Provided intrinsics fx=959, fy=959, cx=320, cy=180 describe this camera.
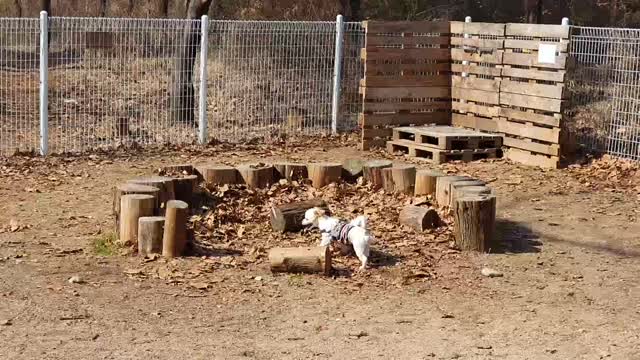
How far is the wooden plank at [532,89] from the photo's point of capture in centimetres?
1214

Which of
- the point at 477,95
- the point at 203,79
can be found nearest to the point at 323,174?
the point at 203,79

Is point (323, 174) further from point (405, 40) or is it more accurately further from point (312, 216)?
point (405, 40)

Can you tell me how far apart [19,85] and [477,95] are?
273 inches

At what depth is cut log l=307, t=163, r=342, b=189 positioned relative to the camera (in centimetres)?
1010

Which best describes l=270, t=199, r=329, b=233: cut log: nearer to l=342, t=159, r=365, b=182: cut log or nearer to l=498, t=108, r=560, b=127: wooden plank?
l=342, t=159, r=365, b=182: cut log

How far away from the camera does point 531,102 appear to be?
12539mm

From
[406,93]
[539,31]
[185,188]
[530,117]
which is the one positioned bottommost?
[185,188]

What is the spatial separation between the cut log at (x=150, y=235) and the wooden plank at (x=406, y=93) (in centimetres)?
639

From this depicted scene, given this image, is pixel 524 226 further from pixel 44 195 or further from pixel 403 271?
pixel 44 195

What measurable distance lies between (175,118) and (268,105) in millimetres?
1529

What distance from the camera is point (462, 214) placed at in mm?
7941

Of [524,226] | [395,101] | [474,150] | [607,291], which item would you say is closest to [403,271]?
[607,291]

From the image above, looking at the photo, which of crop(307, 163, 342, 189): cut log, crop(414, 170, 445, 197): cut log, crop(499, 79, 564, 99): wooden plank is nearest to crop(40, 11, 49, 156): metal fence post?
crop(307, 163, 342, 189): cut log

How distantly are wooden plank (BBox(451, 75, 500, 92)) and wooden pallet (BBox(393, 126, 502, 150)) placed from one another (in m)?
0.64
